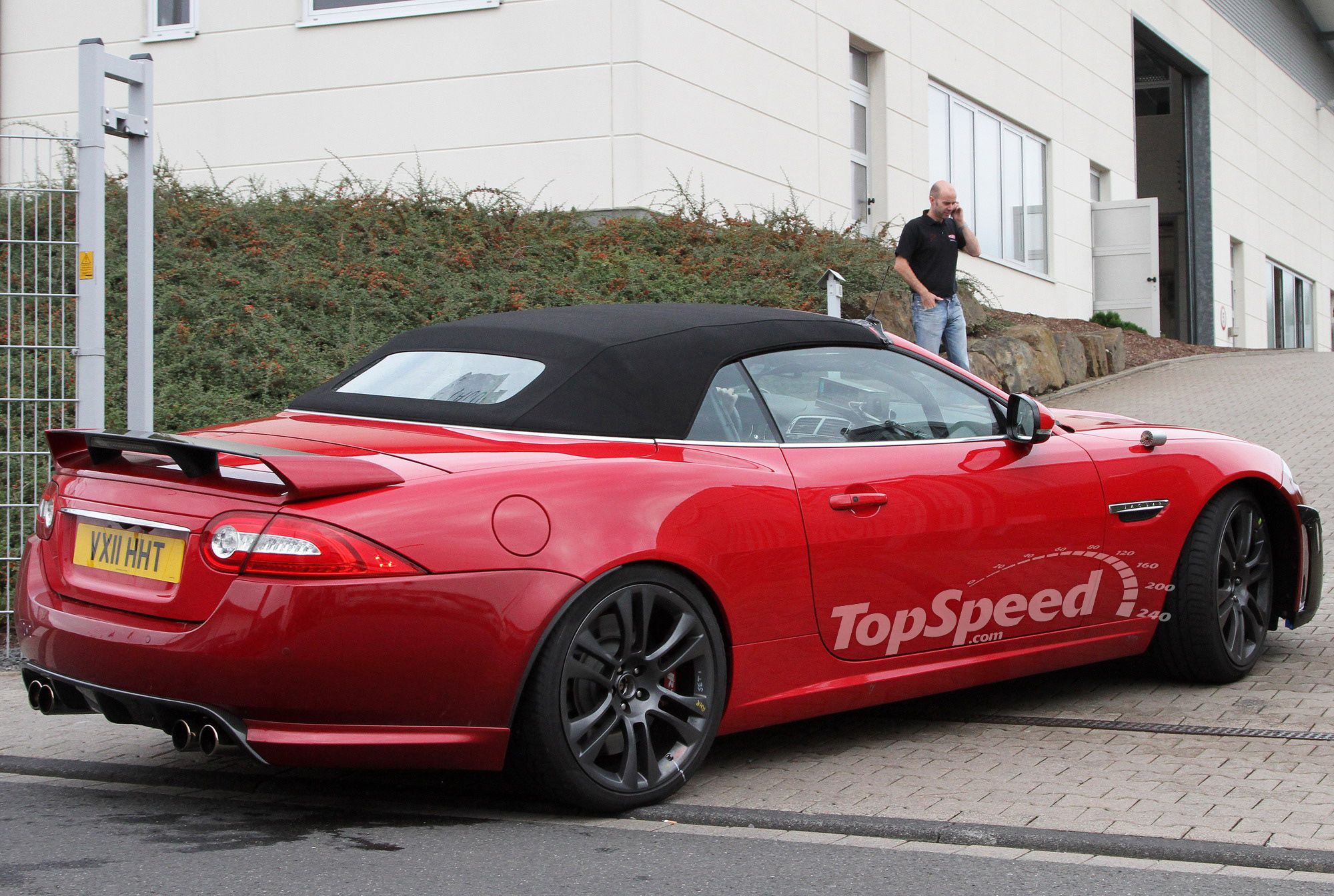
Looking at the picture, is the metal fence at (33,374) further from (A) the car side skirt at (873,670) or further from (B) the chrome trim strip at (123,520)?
(A) the car side skirt at (873,670)

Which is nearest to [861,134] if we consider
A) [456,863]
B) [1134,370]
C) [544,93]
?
[1134,370]

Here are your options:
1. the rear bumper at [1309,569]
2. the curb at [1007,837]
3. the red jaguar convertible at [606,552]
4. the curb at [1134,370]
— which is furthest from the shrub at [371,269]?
the rear bumper at [1309,569]

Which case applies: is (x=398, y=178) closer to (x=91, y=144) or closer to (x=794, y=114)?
(x=794, y=114)

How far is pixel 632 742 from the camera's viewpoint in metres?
3.94

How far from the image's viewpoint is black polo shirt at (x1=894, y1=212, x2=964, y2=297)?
36.3ft

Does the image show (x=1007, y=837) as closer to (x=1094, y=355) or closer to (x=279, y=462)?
(x=279, y=462)

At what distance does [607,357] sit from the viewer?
14.4 ft

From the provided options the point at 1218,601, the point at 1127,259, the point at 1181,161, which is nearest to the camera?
the point at 1218,601

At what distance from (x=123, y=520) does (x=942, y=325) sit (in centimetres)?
813

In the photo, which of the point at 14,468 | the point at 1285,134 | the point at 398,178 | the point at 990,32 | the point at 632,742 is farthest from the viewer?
the point at 1285,134

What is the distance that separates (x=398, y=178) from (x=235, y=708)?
10883 mm

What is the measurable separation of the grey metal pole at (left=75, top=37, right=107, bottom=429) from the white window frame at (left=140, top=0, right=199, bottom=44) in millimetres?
8813

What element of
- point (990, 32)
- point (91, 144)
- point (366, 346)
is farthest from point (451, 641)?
point (990, 32)

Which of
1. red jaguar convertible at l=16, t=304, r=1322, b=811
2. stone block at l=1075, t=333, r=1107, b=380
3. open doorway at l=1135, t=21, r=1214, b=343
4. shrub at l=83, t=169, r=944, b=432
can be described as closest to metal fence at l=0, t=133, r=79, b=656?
shrub at l=83, t=169, r=944, b=432
